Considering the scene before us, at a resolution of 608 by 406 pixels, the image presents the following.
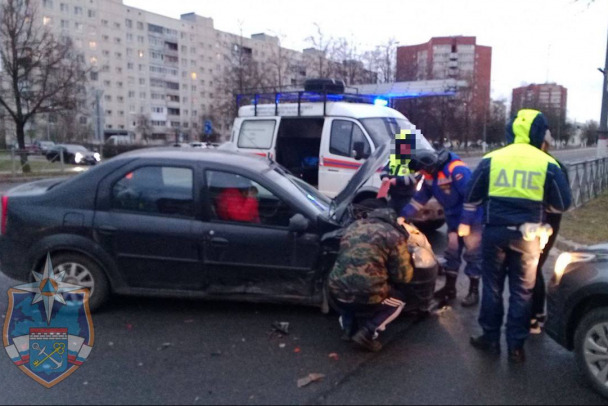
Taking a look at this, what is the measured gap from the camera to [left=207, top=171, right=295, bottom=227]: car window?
4.78m

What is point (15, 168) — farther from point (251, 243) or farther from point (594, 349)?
point (594, 349)

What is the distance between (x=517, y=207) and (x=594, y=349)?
42.7 inches

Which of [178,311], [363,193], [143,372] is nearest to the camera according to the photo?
[143,372]

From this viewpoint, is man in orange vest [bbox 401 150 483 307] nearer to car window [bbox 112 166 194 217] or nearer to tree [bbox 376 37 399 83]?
car window [bbox 112 166 194 217]

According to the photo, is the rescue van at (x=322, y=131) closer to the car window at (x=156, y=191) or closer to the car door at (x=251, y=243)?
the car door at (x=251, y=243)

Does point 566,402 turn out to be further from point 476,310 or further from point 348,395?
point 476,310

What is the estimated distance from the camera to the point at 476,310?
5.27 m

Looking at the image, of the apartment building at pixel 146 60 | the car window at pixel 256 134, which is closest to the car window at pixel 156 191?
the car window at pixel 256 134

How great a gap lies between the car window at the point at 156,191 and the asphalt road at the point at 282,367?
1.03 meters

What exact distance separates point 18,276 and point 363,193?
11.4 feet

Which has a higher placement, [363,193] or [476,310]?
[363,193]

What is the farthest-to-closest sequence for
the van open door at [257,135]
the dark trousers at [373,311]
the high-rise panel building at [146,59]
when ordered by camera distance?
the high-rise panel building at [146,59]
the van open door at [257,135]
the dark trousers at [373,311]

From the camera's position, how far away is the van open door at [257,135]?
981cm

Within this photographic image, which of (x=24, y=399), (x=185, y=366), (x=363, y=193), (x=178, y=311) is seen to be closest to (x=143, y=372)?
(x=185, y=366)
